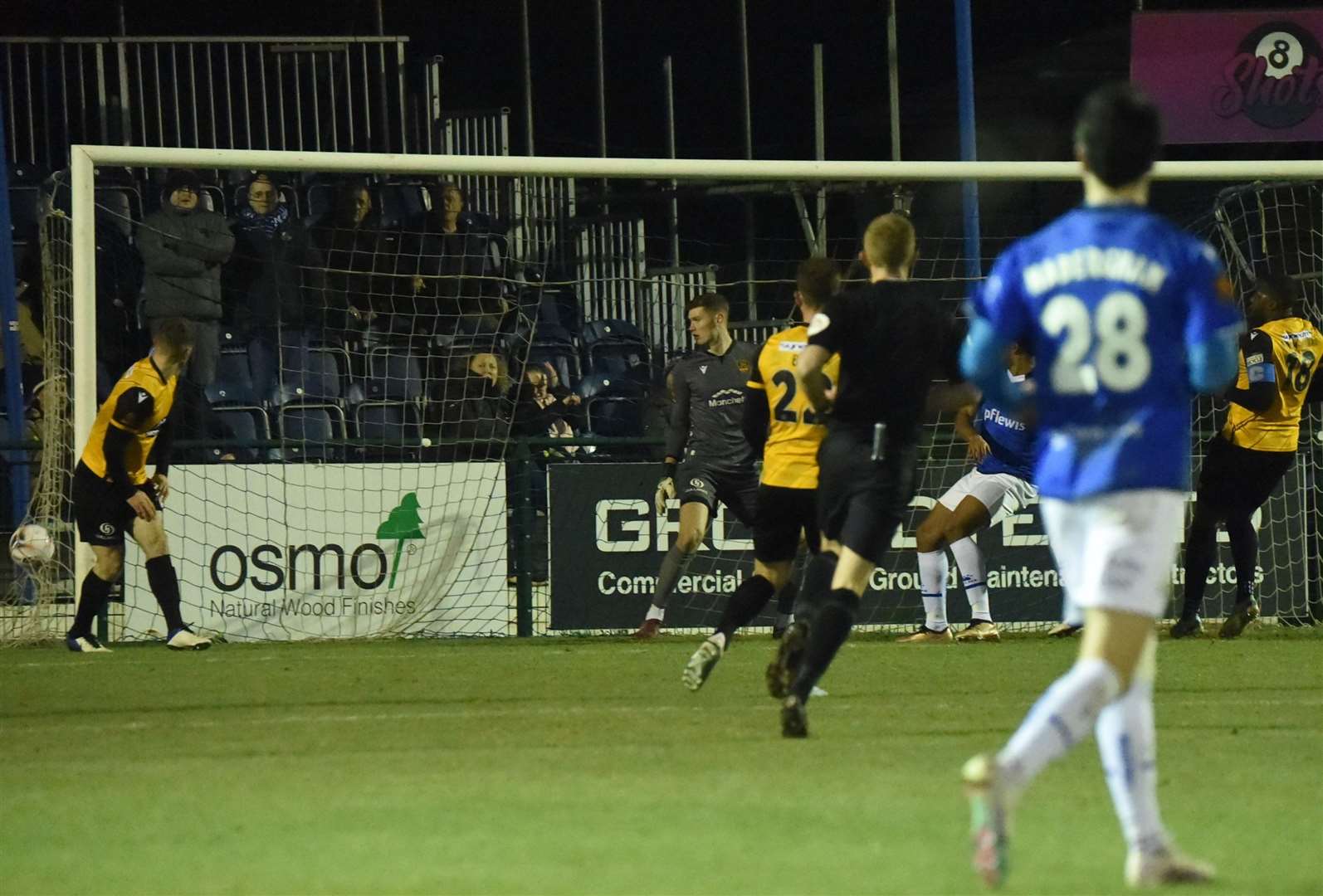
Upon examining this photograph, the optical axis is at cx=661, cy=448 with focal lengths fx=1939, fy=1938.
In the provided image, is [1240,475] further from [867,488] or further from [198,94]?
[198,94]

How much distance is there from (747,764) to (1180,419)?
2.67 metres

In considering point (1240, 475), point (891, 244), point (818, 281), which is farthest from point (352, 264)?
point (891, 244)

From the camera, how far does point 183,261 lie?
50.5 feet

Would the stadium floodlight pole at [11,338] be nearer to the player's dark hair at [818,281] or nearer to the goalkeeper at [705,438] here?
the goalkeeper at [705,438]

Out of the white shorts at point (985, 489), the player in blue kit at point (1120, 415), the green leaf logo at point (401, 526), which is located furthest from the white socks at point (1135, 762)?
the green leaf logo at point (401, 526)

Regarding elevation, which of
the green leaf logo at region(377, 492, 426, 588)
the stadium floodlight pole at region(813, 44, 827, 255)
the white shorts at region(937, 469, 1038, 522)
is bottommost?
the green leaf logo at region(377, 492, 426, 588)

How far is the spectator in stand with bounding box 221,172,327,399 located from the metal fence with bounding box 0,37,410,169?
71.8 inches

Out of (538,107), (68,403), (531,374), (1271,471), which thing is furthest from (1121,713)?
(538,107)

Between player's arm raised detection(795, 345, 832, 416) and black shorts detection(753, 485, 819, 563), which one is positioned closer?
player's arm raised detection(795, 345, 832, 416)

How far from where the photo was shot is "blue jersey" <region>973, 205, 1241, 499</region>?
182 inches

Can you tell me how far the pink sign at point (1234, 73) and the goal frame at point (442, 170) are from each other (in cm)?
863

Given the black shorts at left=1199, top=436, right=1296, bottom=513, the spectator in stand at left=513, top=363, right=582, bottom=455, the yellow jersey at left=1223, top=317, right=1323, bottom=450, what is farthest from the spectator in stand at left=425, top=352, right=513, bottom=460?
the yellow jersey at left=1223, top=317, right=1323, bottom=450

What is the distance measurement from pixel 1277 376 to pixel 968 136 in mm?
4928

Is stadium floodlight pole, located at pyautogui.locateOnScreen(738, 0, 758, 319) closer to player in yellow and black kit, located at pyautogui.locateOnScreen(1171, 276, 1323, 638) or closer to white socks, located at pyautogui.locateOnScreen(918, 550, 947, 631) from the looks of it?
white socks, located at pyautogui.locateOnScreen(918, 550, 947, 631)
